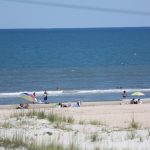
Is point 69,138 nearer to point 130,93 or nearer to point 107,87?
point 130,93

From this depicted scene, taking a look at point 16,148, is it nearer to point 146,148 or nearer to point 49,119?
point 146,148

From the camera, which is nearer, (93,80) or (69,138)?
(69,138)

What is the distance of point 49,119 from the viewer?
640 inches

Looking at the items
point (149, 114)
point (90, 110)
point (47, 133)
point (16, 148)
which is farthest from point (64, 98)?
point (16, 148)

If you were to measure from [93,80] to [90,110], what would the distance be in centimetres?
2274

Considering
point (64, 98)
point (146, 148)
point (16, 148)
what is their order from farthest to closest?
point (64, 98), point (146, 148), point (16, 148)


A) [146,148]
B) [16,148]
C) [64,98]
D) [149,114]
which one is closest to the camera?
[16,148]

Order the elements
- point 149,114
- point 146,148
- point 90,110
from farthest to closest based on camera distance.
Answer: point 90,110, point 149,114, point 146,148

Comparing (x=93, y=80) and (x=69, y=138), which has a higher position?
(x=93, y=80)

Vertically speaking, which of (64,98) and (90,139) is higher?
(64,98)

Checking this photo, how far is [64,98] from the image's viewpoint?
38969mm

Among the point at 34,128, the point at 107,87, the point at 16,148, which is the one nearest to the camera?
the point at 16,148

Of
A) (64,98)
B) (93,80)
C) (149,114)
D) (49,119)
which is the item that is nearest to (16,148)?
(49,119)

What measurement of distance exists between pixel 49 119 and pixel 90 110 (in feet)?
41.0
